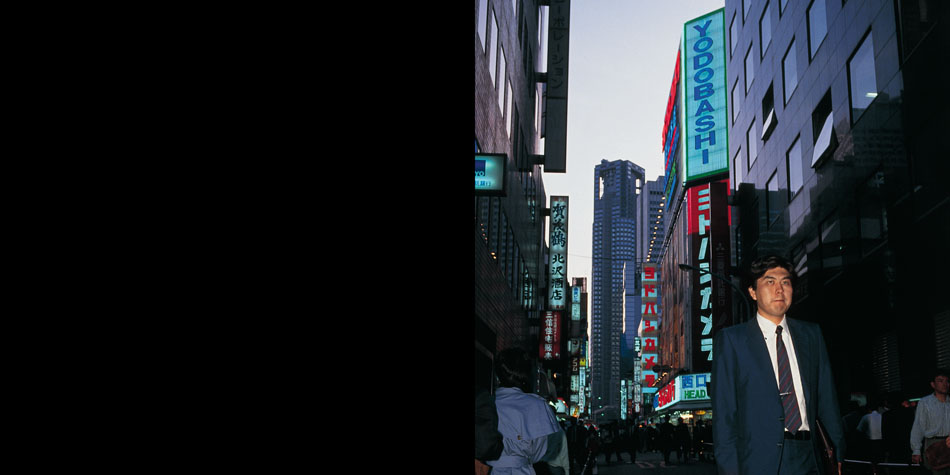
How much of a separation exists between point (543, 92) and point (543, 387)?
17610 mm

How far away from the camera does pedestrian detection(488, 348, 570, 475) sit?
4.55 metres

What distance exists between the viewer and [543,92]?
40.3m

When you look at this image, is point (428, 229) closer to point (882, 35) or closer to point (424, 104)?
point (424, 104)

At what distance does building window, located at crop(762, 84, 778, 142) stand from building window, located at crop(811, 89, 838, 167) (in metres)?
5.47

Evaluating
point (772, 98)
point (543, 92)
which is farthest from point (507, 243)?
point (543, 92)

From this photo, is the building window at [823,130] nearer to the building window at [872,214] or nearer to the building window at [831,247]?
the building window at [831,247]

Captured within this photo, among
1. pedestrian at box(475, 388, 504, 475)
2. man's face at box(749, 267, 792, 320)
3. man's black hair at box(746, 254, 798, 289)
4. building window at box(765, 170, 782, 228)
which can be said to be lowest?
pedestrian at box(475, 388, 504, 475)

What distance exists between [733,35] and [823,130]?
1812 centimetres

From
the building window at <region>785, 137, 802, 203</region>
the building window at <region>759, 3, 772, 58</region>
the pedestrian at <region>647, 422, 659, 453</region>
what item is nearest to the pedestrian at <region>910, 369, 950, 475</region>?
the building window at <region>785, 137, 802, 203</region>

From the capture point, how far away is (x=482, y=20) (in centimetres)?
1827

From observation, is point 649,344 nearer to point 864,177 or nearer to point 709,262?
point 709,262

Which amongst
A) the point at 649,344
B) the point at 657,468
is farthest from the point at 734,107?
the point at 649,344

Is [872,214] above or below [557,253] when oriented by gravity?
below

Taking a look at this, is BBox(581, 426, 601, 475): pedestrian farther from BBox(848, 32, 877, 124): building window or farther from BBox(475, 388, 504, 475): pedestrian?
BBox(848, 32, 877, 124): building window
